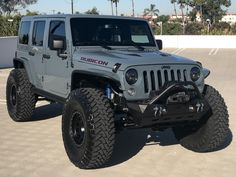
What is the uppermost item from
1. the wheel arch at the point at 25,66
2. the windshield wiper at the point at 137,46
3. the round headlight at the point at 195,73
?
the windshield wiper at the point at 137,46

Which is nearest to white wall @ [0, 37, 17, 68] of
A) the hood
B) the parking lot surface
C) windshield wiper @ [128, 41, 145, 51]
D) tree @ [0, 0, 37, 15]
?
the parking lot surface

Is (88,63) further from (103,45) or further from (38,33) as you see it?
(38,33)

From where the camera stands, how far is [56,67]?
20.7ft

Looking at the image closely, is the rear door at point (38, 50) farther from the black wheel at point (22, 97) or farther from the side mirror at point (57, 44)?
the side mirror at point (57, 44)

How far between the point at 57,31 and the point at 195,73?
2.30 m

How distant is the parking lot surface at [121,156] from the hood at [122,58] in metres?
1.28

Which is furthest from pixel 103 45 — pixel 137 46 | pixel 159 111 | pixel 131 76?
pixel 159 111

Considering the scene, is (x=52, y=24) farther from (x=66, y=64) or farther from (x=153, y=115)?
(x=153, y=115)

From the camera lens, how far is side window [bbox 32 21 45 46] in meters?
6.95

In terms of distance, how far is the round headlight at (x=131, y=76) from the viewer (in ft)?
16.0

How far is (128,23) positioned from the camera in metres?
6.53

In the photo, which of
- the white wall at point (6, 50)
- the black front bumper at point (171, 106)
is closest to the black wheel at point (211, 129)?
the black front bumper at point (171, 106)

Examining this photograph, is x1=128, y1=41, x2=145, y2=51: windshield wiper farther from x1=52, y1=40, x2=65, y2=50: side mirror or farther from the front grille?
the front grille

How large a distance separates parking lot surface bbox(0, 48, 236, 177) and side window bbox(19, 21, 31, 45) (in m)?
1.51
